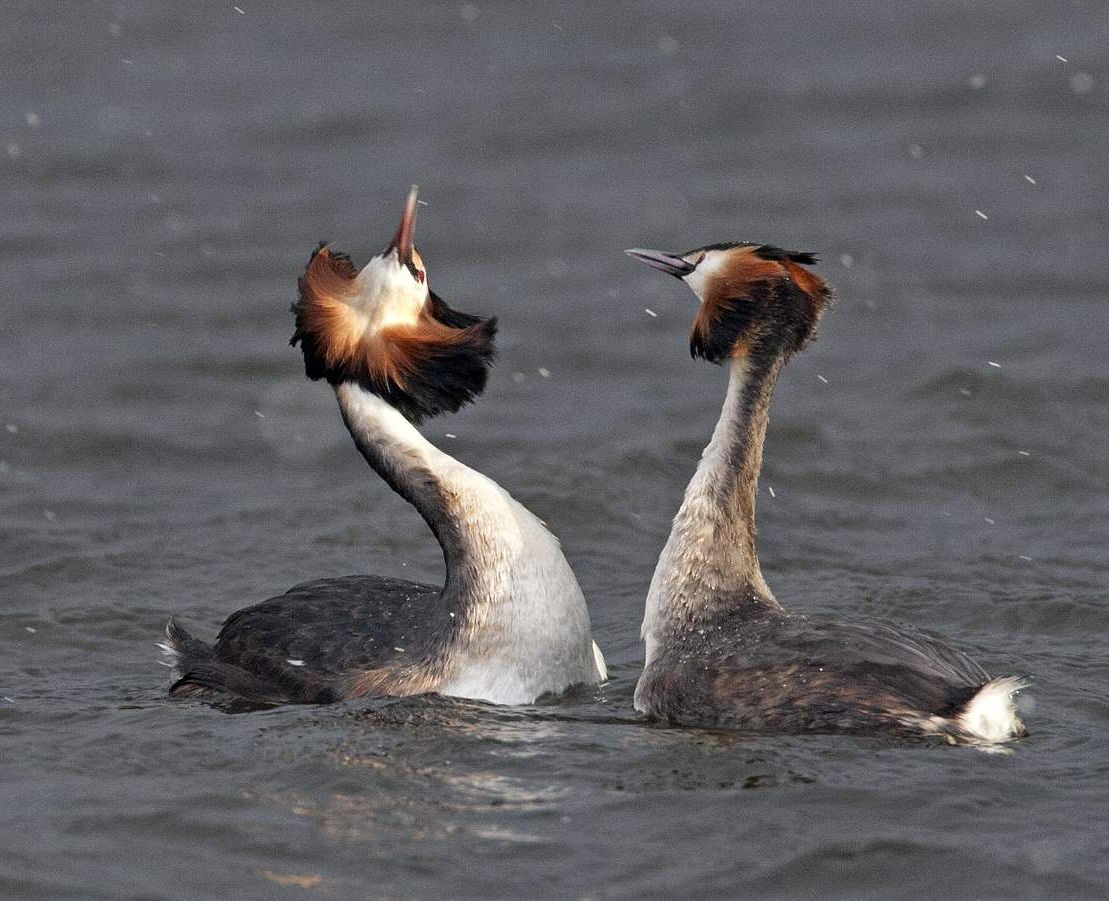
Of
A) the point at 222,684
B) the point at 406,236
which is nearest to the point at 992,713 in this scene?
the point at 406,236

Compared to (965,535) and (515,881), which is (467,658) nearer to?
(515,881)

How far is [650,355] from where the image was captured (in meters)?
14.6

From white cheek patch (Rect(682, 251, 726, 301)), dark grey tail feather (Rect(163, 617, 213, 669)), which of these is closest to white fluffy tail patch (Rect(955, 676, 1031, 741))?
white cheek patch (Rect(682, 251, 726, 301))

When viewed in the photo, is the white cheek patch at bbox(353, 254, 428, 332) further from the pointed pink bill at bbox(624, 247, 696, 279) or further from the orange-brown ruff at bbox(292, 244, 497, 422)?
the pointed pink bill at bbox(624, 247, 696, 279)

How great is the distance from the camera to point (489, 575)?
8523 millimetres

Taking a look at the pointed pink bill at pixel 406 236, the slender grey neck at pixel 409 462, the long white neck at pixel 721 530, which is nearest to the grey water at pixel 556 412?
the long white neck at pixel 721 530

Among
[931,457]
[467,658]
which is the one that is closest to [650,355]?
[931,457]

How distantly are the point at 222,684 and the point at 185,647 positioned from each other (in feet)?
1.89

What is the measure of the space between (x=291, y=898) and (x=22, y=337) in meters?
8.97

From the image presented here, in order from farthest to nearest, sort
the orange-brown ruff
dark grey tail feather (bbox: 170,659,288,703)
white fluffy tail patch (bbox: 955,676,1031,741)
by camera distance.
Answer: the orange-brown ruff, dark grey tail feather (bbox: 170,659,288,703), white fluffy tail patch (bbox: 955,676,1031,741)

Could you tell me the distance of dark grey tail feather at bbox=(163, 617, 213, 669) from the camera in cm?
910

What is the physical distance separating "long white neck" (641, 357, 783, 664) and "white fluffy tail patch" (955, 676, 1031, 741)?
118 centimetres

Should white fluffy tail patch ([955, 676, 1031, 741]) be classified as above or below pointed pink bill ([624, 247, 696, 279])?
below

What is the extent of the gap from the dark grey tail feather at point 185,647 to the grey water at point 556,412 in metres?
0.26
